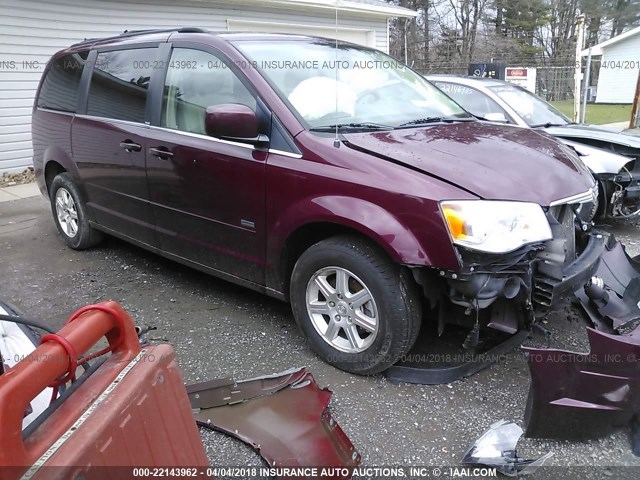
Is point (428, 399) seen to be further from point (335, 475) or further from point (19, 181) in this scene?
point (19, 181)

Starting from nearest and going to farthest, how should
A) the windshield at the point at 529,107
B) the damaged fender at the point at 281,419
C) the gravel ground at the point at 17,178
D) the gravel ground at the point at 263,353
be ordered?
the damaged fender at the point at 281,419
the gravel ground at the point at 263,353
the windshield at the point at 529,107
the gravel ground at the point at 17,178

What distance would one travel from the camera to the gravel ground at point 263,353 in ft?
7.77

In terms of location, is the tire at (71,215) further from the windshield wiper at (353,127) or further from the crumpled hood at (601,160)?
the crumpled hood at (601,160)

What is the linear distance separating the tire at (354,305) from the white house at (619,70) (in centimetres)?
2890

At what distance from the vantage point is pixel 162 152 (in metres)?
3.57

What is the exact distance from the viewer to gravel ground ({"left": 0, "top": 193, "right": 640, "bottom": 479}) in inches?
93.3

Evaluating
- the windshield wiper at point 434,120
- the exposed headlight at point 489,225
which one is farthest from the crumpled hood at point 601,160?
the exposed headlight at point 489,225

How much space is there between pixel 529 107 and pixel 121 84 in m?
4.47

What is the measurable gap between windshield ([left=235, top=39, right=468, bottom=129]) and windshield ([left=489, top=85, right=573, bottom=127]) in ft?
8.08

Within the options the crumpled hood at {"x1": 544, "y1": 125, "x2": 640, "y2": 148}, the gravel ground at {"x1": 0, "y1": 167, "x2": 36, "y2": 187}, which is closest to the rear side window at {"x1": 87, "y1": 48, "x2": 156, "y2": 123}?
the crumpled hood at {"x1": 544, "y1": 125, "x2": 640, "y2": 148}

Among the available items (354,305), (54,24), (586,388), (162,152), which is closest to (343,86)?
(162,152)

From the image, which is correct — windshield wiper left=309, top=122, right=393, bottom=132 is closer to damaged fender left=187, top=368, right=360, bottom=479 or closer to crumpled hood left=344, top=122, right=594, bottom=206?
crumpled hood left=344, top=122, right=594, bottom=206

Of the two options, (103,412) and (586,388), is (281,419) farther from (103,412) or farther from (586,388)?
(586,388)

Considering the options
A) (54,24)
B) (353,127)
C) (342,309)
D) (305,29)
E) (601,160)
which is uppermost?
(305,29)
